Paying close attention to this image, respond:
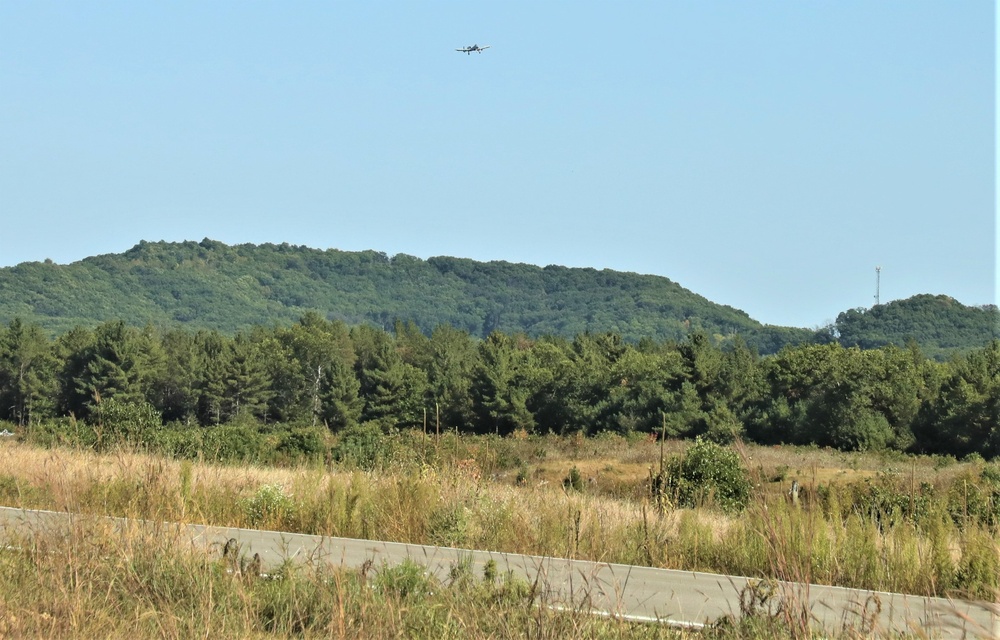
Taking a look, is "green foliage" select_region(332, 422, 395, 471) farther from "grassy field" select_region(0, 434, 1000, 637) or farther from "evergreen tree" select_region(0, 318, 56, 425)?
"evergreen tree" select_region(0, 318, 56, 425)

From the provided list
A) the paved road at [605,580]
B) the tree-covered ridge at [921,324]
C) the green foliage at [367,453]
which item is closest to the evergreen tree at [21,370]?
the green foliage at [367,453]

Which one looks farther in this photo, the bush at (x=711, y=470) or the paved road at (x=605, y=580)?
the bush at (x=711, y=470)

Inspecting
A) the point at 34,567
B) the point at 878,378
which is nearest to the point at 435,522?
the point at 34,567

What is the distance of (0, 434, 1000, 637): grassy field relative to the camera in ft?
18.3

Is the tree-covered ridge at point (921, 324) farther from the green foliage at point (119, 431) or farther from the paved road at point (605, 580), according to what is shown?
the paved road at point (605, 580)

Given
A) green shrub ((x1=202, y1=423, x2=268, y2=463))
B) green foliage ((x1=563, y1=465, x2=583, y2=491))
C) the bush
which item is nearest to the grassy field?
green foliage ((x1=563, y1=465, x2=583, y2=491))

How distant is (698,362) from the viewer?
240 feet

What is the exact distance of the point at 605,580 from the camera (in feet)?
27.5

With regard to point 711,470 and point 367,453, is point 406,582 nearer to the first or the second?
point 367,453

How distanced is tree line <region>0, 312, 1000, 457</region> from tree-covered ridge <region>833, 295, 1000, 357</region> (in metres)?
93.0

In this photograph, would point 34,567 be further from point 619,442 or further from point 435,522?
point 619,442

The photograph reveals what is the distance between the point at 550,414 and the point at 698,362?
14.8 m

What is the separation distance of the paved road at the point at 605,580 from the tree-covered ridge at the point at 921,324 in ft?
586

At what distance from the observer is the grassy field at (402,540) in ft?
18.3
